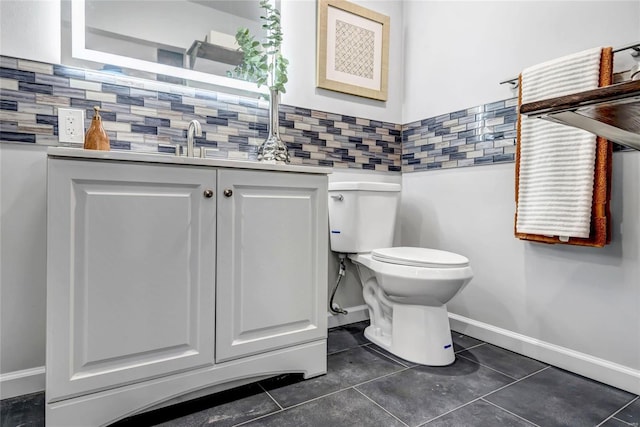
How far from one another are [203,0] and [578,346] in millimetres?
2164

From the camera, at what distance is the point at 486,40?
5.78ft

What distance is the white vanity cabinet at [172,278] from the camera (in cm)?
96

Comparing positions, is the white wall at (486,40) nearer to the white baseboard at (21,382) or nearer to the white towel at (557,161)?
the white towel at (557,161)

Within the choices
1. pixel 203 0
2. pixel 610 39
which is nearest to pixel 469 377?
pixel 610 39

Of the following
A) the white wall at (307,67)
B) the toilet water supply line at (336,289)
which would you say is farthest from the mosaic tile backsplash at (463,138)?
the toilet water supply line at (336,289)

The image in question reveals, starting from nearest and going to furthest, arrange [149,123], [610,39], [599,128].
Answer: [599,128]
[610,39]
[149,123]

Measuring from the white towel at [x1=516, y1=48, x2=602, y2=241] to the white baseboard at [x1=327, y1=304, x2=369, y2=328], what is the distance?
94cm

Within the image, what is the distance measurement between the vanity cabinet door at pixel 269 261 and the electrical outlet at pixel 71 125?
61 centimetres

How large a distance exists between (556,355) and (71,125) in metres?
2.11

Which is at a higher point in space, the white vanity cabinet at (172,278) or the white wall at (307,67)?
the white wall at (307,67)

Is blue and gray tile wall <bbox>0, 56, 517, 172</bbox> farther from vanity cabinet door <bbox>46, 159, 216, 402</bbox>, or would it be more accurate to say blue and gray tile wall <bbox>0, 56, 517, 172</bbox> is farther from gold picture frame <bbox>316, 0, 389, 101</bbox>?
vanity cabinet door <bbox>46, 159, 216, 402</bbox>

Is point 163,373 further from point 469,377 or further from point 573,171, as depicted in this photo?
point 573,171

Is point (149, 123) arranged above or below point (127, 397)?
above

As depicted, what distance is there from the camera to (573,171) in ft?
4.41
